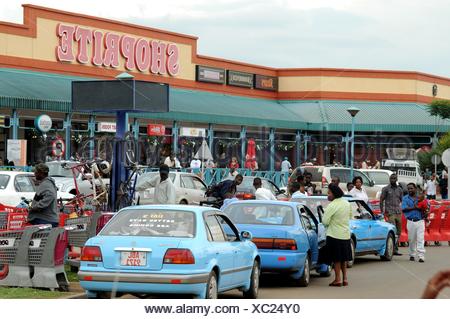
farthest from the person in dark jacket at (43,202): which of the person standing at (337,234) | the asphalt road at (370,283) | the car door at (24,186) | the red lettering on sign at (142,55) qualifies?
the red lettering on sign at (142,55)

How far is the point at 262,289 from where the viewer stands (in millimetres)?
15609

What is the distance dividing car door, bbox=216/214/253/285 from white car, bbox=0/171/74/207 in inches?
503

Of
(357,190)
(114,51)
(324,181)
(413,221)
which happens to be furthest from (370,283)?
(114,51)

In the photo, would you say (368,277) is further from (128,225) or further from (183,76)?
(183,76)

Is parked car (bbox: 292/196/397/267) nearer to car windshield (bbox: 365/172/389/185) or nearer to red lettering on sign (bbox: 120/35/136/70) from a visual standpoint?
car windshield (bbox: 365/172/389/185)

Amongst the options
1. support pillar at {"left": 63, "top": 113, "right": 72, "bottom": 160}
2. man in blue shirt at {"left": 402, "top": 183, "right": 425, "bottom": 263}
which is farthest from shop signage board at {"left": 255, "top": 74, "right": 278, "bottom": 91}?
man in blue shirt at {"left": 402, "top": 183, "right": 425, "bottom": 263}

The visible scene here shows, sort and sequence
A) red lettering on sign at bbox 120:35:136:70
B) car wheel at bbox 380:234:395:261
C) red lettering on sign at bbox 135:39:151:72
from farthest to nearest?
red lettering on sign at bbox 135:39:151:72
red lettering on sign at bbox 120:35:136:70
car wheel at bbox 380:234:395:261

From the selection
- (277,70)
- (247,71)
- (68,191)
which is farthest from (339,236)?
(277,70)

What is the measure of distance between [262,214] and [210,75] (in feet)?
131

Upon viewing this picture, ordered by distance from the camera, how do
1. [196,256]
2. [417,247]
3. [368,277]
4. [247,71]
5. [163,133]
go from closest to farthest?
[196,256] → [368,277] → [417,247] → [163,133] → [247,71]

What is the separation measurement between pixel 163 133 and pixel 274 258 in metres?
29.6

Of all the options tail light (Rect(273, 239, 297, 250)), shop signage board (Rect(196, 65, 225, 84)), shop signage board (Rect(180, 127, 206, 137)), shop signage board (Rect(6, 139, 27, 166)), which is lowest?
tail light (Rect(273, 239, 297, 250))

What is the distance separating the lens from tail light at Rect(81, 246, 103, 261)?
39.0 ft

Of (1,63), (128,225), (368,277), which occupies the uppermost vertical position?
(1,63)
